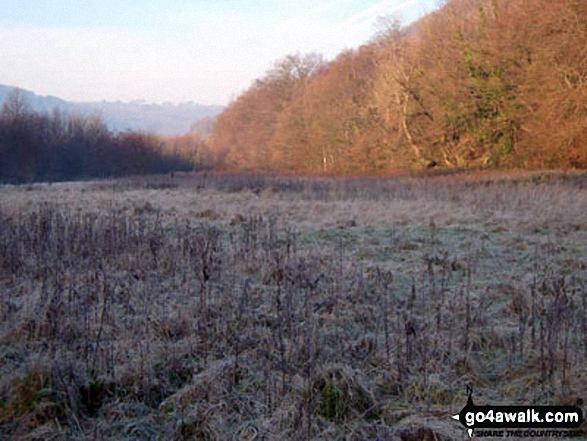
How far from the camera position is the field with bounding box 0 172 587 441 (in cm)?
307

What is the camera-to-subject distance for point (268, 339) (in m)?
3.99

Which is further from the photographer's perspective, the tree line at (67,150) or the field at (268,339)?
the tree line at (67,150)

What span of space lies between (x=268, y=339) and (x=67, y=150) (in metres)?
45.2

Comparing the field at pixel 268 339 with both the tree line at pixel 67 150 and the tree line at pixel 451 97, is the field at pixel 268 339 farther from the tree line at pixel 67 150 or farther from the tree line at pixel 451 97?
the tree line at pixel 67 150

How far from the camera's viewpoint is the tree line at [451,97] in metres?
20.1

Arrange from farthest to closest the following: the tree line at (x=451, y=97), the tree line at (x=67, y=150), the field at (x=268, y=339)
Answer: the tree line at (x=67, y=150) < the tree line at (x=451, y=97) < the field at (x=268, y=339)

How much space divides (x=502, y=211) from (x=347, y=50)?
3440 cm

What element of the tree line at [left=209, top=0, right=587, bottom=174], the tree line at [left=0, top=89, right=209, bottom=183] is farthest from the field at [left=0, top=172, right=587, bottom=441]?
the tree line at [left=0, top=89, right=209, bottom=183]

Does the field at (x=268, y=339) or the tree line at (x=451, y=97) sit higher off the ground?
the tree line at (x=451, y=97)

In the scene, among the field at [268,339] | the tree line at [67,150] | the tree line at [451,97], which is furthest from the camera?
the tree line at [67,150]

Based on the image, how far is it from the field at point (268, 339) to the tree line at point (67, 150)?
34840 mm

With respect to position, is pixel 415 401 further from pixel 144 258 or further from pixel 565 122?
pixel 565 122

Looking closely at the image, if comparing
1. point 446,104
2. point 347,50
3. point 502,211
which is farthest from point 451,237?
point 347,50

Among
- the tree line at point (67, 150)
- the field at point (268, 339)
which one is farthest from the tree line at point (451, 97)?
the field at point (268, 339)
